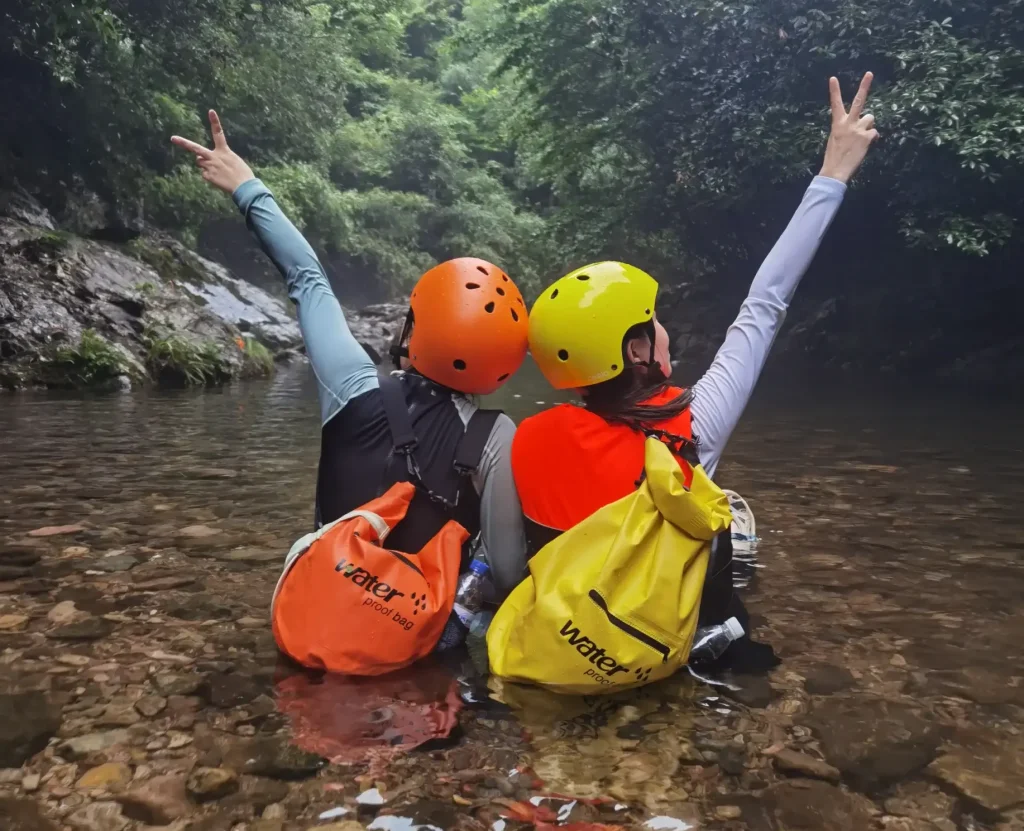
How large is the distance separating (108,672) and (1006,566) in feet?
11.9

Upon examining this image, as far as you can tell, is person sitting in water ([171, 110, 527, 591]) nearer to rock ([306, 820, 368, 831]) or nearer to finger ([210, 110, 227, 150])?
finger ([210, 110, 227, 150])

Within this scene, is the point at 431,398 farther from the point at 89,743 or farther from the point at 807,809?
the point at 807,809

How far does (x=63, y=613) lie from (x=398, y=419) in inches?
57.3

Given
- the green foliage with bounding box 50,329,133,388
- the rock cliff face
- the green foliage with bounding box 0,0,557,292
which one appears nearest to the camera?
the green foliage with bounding box 50,329,133,388

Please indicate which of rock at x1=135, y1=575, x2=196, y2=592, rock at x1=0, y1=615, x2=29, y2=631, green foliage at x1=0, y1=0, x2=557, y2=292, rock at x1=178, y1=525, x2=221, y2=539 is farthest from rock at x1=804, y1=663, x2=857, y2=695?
green foliage at x1=0, y1=0, x2=557, y2=292

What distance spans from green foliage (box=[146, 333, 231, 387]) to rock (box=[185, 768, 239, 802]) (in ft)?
40.3

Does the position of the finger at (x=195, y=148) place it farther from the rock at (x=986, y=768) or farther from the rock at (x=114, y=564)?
the rock at (x=986, y=768)

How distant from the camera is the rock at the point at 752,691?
2.46 m

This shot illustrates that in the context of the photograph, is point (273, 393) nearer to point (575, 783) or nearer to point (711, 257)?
point (575, 783)

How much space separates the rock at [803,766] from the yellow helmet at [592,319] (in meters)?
1.19

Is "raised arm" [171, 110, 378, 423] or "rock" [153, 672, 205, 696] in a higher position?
"raised arm" [171, 110, 378, 423]

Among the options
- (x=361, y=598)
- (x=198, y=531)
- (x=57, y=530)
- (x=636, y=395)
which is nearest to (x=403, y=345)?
(x=636, y=395)

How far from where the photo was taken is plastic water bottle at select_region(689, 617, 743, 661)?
105 inches

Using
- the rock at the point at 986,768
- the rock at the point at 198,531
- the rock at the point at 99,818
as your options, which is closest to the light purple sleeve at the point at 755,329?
the rock at the point at 986,768
